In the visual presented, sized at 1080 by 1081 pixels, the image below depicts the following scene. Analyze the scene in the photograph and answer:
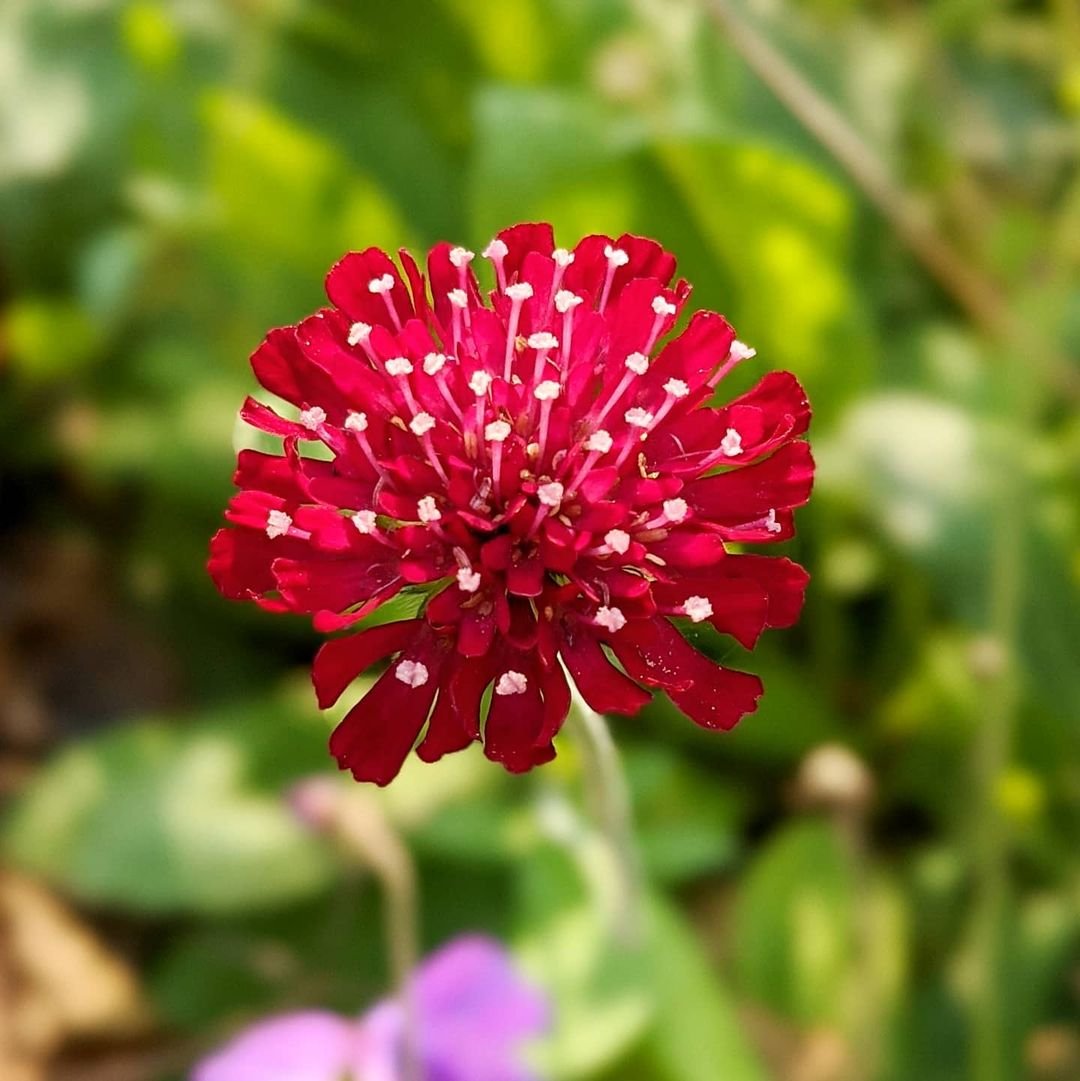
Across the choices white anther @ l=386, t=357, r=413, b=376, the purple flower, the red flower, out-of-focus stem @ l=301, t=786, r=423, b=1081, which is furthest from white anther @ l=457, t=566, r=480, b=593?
the purple flower

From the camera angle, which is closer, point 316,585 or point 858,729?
point 316,585

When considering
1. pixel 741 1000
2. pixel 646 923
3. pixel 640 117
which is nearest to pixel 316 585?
pixel 646 923

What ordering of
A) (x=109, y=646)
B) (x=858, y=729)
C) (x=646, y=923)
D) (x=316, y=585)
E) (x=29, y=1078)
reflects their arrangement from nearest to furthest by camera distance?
(x=316, y=585)
(x=646, y=923)
(x=29, y=1078)
(x=858, y=729)
(x=109, y=646)

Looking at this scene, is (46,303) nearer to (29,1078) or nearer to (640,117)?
(640,117)

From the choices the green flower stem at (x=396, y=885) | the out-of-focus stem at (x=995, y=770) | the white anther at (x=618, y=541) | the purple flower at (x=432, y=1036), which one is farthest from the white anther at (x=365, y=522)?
the out-of-focus stem at (x=995, y=770)

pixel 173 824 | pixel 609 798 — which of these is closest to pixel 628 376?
pixel 609 798

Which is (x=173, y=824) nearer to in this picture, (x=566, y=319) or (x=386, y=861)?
(x=386, y=861)
